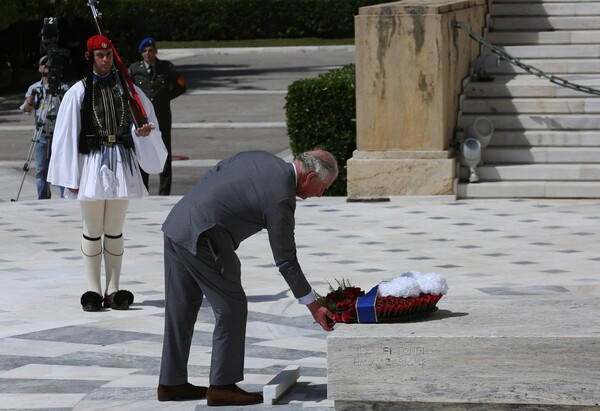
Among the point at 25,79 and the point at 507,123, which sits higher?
the point at 507,123

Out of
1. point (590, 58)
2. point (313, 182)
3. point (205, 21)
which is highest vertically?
point (313, 182)

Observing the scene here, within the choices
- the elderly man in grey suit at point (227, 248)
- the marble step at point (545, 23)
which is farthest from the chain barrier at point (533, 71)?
the elderly man in grey suit at point (227, 248)

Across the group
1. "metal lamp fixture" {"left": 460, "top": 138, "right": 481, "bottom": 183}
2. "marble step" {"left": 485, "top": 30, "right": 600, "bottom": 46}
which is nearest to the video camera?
"metal lamp fixture" {"left": 460, "top": 138, "right": 481, "bottom": 183}

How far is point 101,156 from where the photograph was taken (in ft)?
30.5

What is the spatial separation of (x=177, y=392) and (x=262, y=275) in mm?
3862

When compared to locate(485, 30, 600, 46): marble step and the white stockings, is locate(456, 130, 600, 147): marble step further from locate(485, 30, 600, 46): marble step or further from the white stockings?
the white stockings

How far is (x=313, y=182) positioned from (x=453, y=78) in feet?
28.2

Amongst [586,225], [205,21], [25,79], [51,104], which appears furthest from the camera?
[205,21]

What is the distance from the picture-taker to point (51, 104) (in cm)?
1465

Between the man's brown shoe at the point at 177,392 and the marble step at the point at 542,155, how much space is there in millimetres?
8296

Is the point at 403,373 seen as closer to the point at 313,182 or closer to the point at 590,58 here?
the point at 313,182

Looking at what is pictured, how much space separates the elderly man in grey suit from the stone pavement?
8.2 inches

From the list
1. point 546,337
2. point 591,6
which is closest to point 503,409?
point 546,337

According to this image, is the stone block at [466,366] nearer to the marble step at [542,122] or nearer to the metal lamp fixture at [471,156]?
the metal lamp fixture at [471,156]
